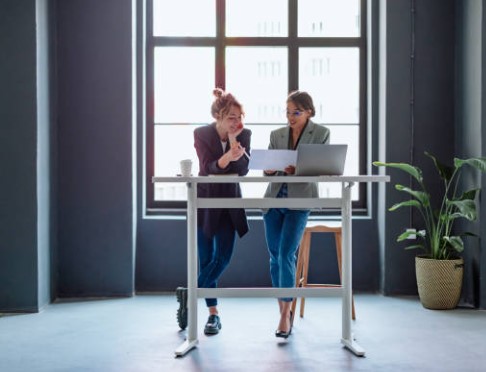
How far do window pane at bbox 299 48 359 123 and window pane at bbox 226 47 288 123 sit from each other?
211 millimetres

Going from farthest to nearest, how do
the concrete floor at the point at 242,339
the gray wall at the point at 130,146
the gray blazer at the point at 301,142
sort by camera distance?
the gray wall at the point at 130,146 → the gray blazer at the point at 301,142 → the concrete floor at the point at 242,339

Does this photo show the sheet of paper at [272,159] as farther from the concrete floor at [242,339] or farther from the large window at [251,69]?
the large window at [251,69]

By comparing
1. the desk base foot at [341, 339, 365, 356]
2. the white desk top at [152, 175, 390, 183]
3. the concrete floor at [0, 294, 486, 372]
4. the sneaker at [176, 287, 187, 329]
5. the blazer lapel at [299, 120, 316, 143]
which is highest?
the blazer lapel at [299, 120, 316, 143]

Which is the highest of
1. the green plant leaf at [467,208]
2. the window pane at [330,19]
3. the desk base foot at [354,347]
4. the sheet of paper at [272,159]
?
the window pane at [330,19]

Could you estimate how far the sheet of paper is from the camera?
117 inches

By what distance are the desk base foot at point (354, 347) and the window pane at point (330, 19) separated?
2.63 meters

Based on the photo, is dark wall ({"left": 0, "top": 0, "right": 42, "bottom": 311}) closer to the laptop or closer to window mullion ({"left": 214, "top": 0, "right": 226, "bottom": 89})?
window mullion ({"left": 214, "top": 0, "right": 226, "bottom": 89})

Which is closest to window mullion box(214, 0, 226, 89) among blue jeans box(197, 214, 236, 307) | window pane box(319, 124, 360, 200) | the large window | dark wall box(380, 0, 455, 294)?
the large window

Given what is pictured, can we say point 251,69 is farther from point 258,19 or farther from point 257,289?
point 257,289

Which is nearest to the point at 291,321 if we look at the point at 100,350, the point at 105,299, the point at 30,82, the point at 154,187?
the point at 100,350

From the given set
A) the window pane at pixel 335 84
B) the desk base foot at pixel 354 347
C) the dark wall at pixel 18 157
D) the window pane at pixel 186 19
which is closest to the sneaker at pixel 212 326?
the desk base foot at pixel 354 347

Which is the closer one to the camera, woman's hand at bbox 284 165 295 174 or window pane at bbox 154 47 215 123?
woman's hand at bbox 284 165 295 174

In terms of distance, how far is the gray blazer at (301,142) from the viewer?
11.1 ft

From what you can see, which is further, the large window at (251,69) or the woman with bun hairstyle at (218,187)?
the large window at (251,69)
